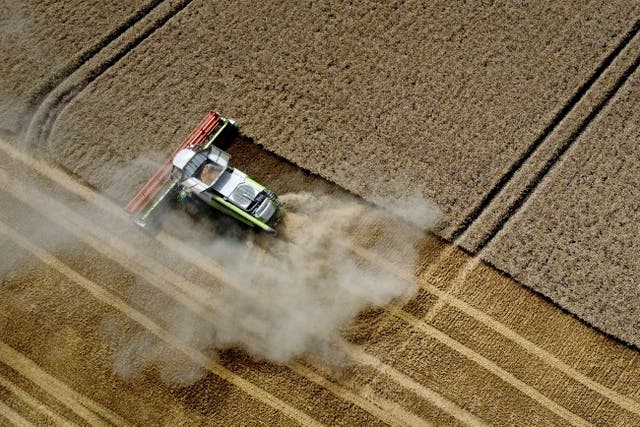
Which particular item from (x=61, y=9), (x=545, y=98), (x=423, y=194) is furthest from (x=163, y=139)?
(x=545, y=98)

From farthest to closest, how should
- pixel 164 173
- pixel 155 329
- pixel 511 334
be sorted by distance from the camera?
pixel 164 173 → pixel 155 329 → pixel 511 334

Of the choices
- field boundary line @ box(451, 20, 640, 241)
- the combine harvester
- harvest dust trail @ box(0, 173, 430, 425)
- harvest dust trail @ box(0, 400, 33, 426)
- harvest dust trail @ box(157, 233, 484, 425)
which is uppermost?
field boundary line @ box(451, 20, 640, 241)

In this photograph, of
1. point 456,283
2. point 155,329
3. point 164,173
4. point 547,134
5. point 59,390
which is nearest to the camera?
point 59,390

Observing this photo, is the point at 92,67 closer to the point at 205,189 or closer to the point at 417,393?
the point at 205,189

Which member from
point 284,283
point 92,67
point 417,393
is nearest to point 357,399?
point 417,393

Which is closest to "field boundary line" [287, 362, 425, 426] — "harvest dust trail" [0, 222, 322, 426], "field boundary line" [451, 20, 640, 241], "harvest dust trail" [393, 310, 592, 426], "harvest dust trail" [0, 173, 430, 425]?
"harvest dust trail" [0, 173, 430, 425]

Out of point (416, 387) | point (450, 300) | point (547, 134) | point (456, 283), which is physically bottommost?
point (416, 387)

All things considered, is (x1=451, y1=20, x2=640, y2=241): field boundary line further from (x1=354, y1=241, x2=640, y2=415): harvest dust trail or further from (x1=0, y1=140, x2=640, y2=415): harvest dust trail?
(x1=0, y1=140, x2=640, y2=415): harvest dust trail

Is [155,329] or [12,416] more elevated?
[155,329]
